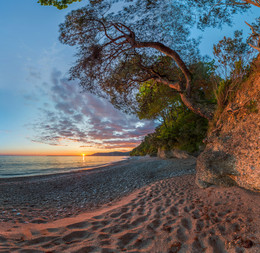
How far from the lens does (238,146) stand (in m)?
4.26

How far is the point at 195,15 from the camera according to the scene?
6539 mm

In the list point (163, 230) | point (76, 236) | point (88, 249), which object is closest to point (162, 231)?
point (163, 230)

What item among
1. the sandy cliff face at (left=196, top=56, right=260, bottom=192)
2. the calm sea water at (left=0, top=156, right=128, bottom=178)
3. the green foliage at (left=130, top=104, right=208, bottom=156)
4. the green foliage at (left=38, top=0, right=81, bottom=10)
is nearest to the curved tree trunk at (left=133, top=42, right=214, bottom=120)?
the sandy cliff face at (left=196, top=56, right=260, bottom=192)

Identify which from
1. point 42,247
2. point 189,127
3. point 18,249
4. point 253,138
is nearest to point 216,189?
point 253,138

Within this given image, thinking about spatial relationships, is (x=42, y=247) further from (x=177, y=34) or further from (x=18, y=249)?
(x=177, y=34)

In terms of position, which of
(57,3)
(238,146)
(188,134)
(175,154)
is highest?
(57,3)

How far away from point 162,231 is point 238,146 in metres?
3.45

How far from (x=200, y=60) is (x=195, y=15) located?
3.06m

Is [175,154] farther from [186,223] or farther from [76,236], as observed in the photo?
[76,236]

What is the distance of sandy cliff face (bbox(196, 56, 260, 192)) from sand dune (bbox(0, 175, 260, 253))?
529mm

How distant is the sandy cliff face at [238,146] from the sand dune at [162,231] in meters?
0.53

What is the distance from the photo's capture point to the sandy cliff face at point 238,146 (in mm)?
3795

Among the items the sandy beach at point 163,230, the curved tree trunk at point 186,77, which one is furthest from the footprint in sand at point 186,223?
the curved tree trunk at point 186,77

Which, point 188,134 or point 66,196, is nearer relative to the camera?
point 66,196
